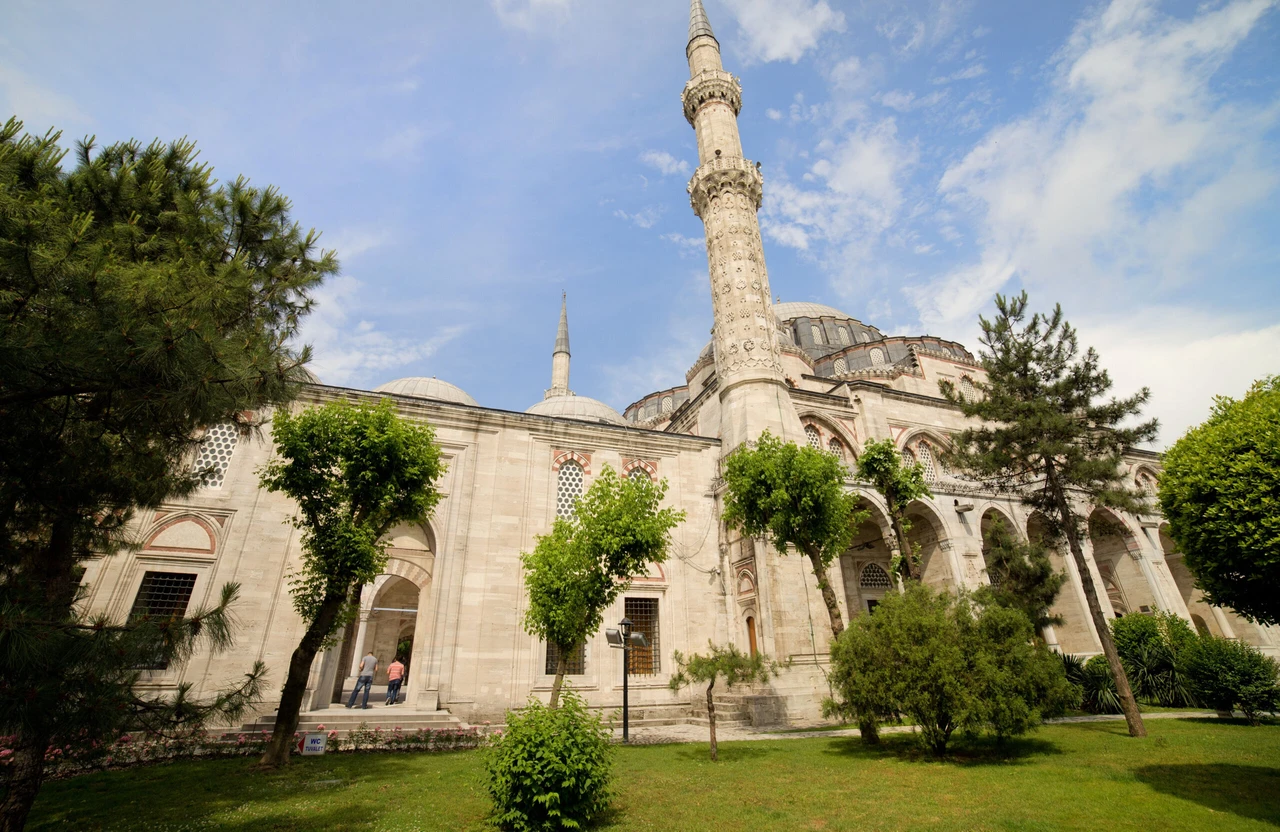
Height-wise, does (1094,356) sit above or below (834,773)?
above

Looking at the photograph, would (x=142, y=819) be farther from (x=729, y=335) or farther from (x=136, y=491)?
(x=729, y=335)

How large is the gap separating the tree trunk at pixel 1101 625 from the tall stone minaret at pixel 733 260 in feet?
24.9

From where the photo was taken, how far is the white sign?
10164 mm

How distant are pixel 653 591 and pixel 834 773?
960 cm

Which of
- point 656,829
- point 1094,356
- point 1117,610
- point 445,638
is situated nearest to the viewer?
point 656,829

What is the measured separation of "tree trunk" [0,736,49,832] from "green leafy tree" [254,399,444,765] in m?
5.10

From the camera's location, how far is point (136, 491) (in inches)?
226

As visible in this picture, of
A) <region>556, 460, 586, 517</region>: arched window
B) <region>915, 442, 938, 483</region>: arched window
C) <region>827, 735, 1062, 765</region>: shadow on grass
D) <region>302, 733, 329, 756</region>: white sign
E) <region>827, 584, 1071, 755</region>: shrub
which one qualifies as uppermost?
<region>915, 442, 938, 483</region>: arched window

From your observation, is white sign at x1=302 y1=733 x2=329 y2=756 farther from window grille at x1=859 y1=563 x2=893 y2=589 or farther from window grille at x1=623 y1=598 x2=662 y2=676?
window grille at x1=859 y1=563 x2=893 y2=589

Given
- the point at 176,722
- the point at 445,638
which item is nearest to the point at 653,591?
the point at 445,638

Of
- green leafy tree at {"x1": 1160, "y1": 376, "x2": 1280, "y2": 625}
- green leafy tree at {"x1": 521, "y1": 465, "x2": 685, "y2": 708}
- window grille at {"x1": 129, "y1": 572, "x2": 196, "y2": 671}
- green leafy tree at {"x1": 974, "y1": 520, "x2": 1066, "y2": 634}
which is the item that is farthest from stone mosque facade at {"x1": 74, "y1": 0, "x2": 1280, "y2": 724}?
green leafy tree at {"x1": 1160, "y1": 376, "x2": 1280, "y2": 625}

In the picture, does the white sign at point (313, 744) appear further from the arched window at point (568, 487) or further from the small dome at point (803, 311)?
the small dome at point (803, 311)

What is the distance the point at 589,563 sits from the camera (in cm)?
1052

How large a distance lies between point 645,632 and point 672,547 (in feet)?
8.80
